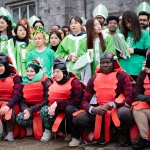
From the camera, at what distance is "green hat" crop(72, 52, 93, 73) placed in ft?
16.7

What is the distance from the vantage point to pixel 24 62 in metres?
6.22

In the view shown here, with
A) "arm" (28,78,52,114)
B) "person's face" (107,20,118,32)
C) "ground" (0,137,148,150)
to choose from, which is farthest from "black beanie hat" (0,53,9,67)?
"person's face" (107,20,118,32)

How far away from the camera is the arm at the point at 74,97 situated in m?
4.77

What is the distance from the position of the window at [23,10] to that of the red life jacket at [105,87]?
24.2ft

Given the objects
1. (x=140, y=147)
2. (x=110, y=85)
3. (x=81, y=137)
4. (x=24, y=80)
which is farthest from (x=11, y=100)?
→ (x=140, y=147)

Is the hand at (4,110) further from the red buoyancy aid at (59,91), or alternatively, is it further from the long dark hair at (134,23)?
the long dark hair at (134,23)

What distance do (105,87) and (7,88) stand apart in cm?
158

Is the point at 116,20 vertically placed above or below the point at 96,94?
above

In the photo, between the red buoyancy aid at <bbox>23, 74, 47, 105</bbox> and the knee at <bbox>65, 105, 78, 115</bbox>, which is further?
the red buoyancy aid at <bbox>23, 74, 47, 105</bbox>

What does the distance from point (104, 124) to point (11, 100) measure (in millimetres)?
1486

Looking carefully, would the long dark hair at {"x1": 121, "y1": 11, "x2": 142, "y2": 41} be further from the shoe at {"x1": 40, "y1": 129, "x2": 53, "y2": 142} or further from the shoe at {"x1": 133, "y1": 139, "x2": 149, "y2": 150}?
the shoe at {"x1": 40, "y1": 129, "x2": 53, "y2": 142}

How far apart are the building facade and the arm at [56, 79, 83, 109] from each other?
4.94m

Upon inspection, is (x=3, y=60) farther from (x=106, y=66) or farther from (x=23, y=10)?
(x=23, y=10)

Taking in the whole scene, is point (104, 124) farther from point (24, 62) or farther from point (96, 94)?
point (24, 62)
